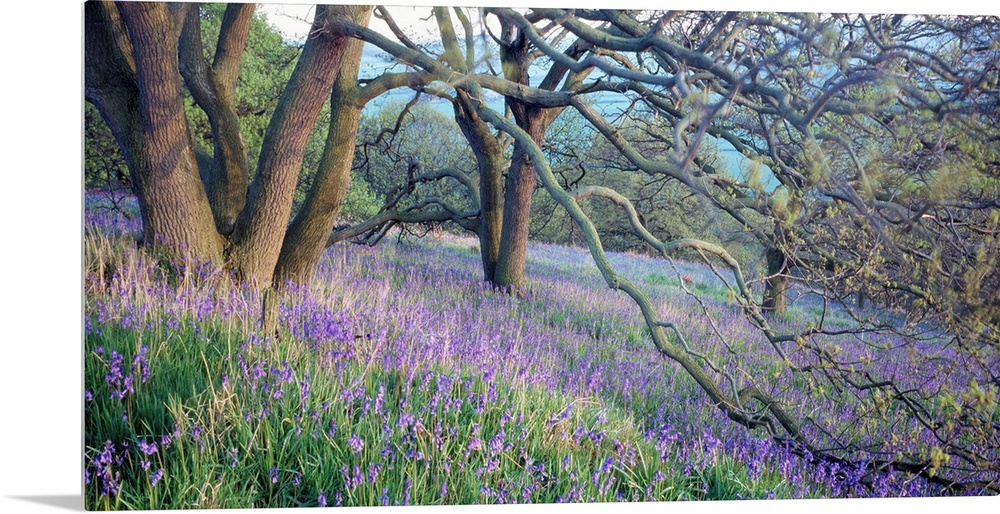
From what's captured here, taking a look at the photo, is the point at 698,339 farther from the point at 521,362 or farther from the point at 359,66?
the point at 359,66

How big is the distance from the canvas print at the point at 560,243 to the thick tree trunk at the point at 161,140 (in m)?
0.01

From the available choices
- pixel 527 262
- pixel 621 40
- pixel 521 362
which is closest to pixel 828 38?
pixel 621 40

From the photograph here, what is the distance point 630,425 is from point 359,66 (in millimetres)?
2307

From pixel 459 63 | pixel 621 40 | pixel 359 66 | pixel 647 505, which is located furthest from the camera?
pixel 359 66

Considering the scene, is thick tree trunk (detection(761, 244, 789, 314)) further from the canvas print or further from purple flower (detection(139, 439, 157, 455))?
purple flower (detection(139, 439, 157, 455))

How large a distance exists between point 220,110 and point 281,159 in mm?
415

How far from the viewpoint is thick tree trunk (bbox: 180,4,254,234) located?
13.9ft

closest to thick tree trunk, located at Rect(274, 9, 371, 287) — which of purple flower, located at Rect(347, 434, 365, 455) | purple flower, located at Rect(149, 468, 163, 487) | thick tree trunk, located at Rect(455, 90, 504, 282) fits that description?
thick tree trunk, located at Rect(455, 90, 504, 282)

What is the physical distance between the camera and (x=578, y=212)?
11.7ft

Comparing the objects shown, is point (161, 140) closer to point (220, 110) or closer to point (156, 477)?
point (220, 110)

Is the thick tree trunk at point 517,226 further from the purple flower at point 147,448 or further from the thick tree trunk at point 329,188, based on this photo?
the purple flower at point 147,448

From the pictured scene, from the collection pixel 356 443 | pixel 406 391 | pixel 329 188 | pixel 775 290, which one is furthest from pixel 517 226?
pixel 356 443

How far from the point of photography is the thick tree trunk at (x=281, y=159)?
4.23 m

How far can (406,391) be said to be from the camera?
3623mm
